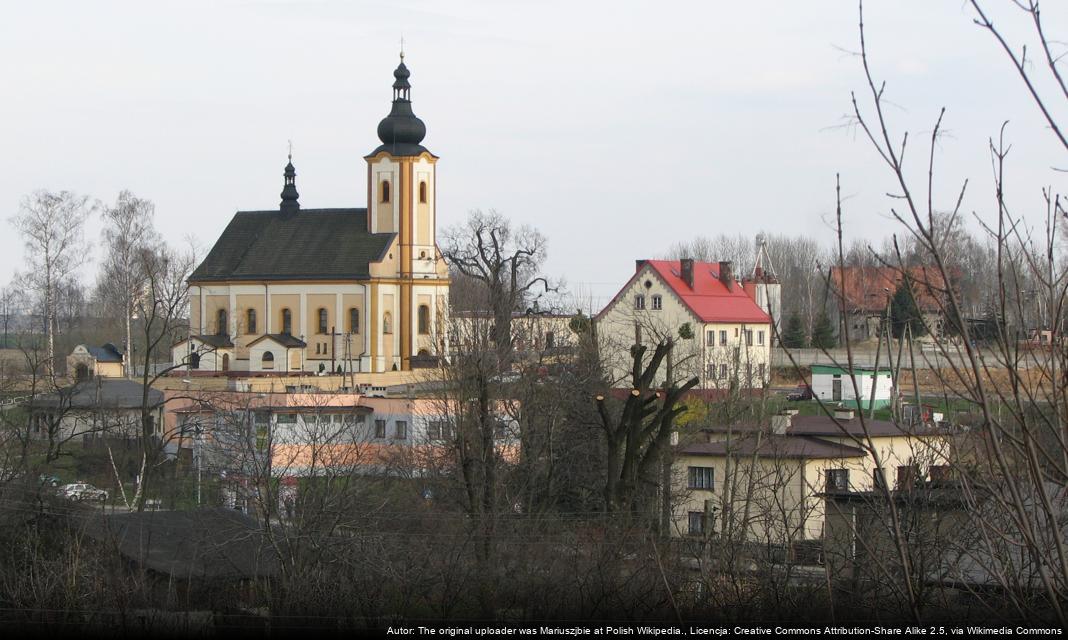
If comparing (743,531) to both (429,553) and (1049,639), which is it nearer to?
(429,553)

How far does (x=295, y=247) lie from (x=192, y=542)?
42941 millimetres

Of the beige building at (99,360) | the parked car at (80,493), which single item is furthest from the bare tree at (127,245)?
the parked car at (80,493)

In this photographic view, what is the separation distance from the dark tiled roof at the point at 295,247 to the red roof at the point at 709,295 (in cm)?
1266

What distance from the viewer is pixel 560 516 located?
21.2 meters

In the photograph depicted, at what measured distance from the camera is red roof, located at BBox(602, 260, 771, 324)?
51844mm

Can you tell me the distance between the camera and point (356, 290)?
185 ft

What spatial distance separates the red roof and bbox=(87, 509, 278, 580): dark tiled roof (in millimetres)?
34640

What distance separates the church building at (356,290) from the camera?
5566cm

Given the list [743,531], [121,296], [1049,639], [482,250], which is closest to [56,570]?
[743,531]

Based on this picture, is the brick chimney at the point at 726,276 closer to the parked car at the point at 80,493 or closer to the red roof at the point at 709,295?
the red roof at the point at 709,295

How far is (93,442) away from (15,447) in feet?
20.0

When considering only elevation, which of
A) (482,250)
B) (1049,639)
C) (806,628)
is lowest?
(806,628)

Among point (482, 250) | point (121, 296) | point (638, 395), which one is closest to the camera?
point (638, 395)

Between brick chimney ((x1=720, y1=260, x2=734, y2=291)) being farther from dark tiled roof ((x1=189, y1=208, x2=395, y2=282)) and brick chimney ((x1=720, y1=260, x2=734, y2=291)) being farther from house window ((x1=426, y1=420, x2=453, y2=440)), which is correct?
house window ((x1=426, y1=420, x2=453, y2=440))
